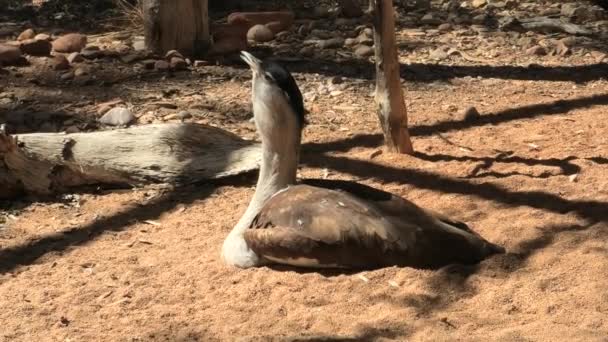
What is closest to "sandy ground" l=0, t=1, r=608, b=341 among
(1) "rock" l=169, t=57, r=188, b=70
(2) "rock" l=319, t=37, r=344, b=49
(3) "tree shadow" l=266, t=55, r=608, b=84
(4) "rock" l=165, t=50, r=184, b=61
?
(3) "tree shadow" l=266, t=55, r=608, b=84

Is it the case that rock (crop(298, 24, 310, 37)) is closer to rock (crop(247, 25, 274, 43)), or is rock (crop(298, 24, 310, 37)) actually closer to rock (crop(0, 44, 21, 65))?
rock (crop(247, 25, 274, 43))

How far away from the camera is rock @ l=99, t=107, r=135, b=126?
6.76 meters

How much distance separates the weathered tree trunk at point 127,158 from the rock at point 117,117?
0.85 metres

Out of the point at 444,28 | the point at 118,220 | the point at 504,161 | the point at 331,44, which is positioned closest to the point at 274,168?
the point at 118,220

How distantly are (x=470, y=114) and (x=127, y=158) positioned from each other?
2.35 m

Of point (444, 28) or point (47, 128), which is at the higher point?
point (444, 28)

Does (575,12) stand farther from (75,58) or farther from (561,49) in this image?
(75,58)

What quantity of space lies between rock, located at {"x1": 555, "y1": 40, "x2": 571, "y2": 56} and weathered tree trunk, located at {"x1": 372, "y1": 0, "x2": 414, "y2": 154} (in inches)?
111

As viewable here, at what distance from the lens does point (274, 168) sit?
4844 millimetres

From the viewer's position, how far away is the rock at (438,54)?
8398 mm

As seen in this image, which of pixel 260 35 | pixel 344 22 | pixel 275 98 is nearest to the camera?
pixel 275 98

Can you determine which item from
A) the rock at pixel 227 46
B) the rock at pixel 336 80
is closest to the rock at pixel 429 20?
the rock at pixel 227 46

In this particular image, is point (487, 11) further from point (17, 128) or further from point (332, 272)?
point (332, 272)

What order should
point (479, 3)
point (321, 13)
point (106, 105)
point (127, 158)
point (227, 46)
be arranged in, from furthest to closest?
point (479, 3) → point (321, 13) → point (227, 46) → point (106, 105) → point (127, 158)
